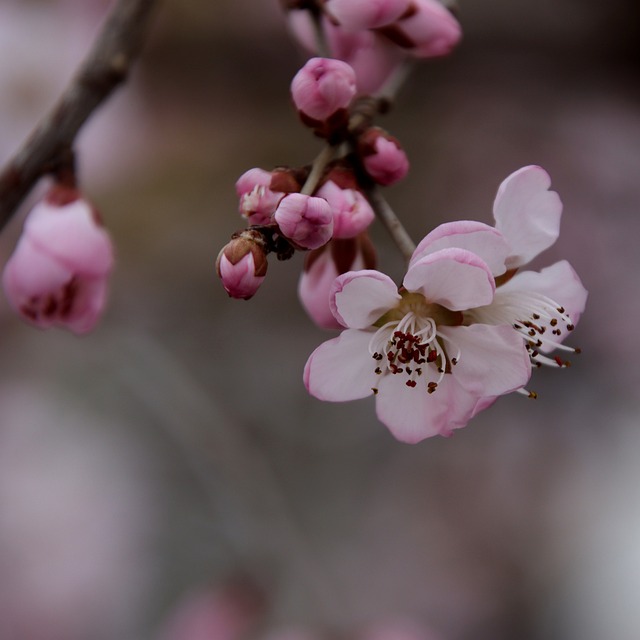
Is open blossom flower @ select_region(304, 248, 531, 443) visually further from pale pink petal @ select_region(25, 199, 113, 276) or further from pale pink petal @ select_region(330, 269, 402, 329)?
pale pink petal @ select_region(25, 199, 113, 276)

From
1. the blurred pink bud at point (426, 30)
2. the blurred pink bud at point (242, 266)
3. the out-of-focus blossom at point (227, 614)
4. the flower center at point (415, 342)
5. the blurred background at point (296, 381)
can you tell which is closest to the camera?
the blurred pink bud at point (242, 266)

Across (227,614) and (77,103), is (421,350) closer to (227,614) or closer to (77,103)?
(77,103)

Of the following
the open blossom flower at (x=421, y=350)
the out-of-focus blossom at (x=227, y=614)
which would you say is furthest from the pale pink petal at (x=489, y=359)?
the out-of-focus blossom at (x=227, y=614)

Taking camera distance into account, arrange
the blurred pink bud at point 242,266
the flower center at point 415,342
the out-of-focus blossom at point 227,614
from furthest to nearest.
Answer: the out-of-focus blossom at point 227,614 < the flower center at point 415,342 < the blurred pink bud at point 242,266

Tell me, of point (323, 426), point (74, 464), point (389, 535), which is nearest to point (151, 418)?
point (74, 464)

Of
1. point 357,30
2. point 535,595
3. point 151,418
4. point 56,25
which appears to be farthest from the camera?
point 151,418

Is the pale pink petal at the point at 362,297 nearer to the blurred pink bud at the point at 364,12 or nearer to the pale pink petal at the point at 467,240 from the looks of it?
the pale pink petal at the point at 467,240

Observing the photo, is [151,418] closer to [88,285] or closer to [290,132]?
[290,132]
